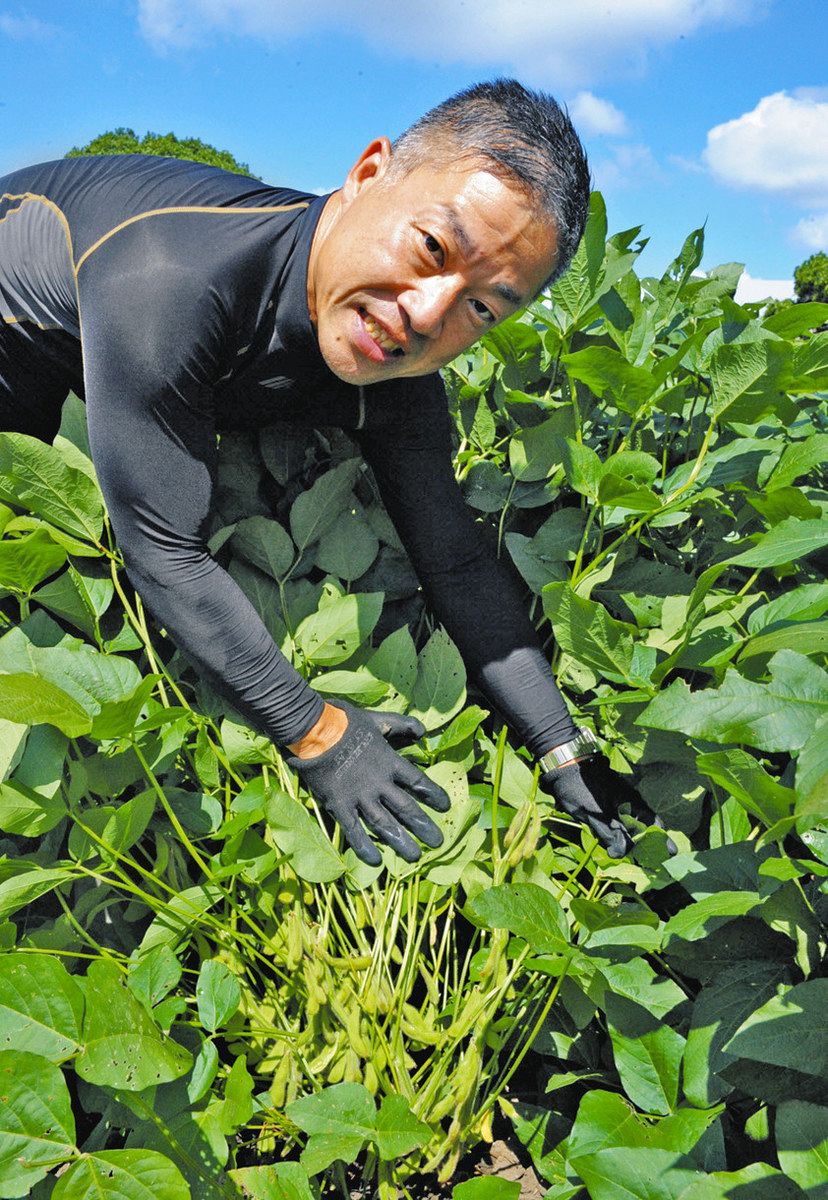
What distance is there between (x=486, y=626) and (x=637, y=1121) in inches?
31.4

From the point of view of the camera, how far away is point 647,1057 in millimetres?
1068

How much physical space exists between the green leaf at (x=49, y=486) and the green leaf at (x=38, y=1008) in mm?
630

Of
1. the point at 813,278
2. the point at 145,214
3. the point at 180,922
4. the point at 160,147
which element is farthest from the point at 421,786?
the point at 813,278

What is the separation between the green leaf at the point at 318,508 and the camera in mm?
1451

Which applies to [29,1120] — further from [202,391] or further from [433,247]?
[433,247]

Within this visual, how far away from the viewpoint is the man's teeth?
4.35ft

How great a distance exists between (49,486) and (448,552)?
0.66 m

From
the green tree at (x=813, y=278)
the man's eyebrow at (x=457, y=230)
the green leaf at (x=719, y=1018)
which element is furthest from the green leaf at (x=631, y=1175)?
the green tree at (x=813, y=278)

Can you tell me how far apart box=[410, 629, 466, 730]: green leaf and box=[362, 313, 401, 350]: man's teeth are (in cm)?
45

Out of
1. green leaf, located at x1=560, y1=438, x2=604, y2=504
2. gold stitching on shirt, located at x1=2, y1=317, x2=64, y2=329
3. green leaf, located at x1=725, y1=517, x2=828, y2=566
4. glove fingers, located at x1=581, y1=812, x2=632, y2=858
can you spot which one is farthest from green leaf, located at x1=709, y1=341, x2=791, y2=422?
gold stitching on shirt, located at x1=2, y1=317, x2=64, y2=329

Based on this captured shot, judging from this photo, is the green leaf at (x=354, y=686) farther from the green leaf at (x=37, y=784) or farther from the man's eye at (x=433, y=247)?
the man's eye at (x=433, y=247)

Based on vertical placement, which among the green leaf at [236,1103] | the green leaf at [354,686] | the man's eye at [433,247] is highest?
the man's eye at [433,247]

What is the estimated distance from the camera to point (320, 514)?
1.46m

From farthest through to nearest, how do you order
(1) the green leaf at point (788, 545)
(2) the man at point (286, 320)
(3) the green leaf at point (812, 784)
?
(2) the man at point (286, 320), (1) the green leaf at point (788, 545), (3) the green leaf at point (812, 784)
